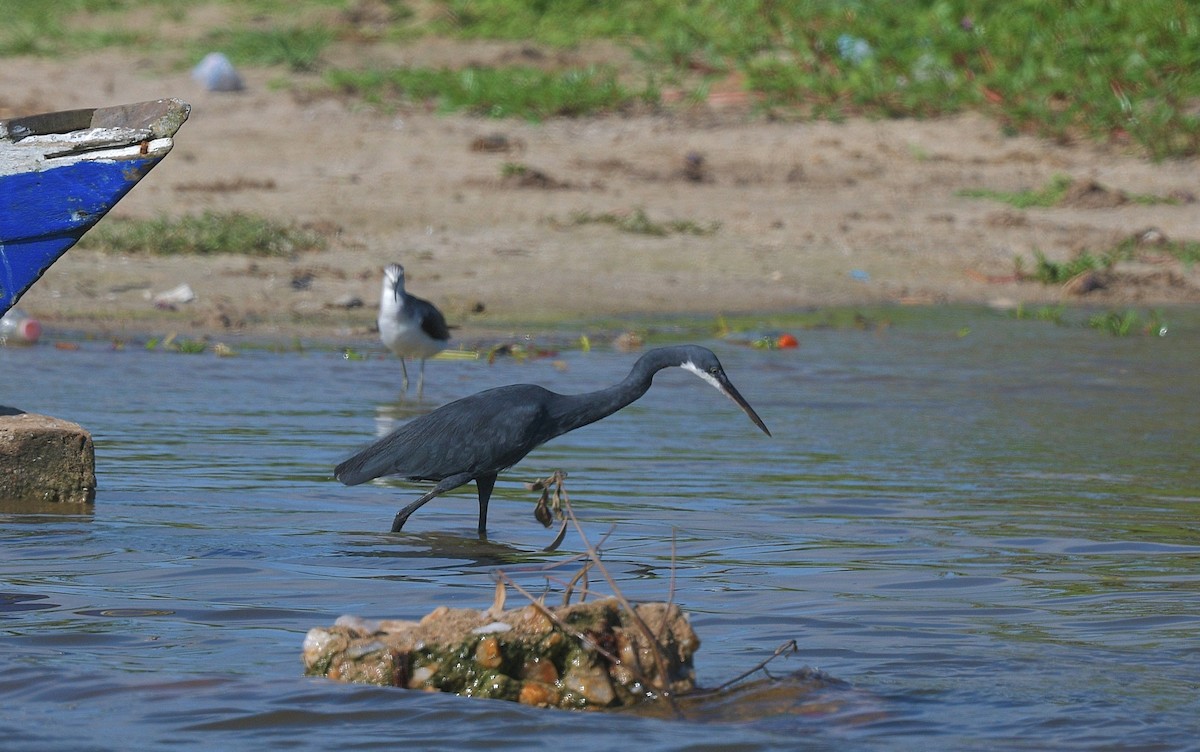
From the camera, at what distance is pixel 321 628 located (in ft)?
14.4

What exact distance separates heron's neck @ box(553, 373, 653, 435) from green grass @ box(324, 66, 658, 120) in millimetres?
9146

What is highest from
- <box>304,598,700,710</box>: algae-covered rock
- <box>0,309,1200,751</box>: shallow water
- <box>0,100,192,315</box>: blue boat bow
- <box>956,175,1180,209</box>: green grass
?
<box>0,100,192,315</box>: blue boat bow

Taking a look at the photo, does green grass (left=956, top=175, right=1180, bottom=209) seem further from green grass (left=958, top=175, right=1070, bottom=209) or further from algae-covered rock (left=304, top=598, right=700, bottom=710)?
algae-covered rock (left=304, top=598, right=700, bottom=710)

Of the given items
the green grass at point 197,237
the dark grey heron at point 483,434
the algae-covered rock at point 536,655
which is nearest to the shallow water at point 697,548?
the algae-covered rock at point 536,655

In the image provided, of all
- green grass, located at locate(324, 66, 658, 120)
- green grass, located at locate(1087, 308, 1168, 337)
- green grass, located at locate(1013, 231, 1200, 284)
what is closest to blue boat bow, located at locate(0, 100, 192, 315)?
green grass, located at locate(1087, 308, 1168, 337)

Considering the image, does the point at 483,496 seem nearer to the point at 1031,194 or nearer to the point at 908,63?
the point at 1031,194

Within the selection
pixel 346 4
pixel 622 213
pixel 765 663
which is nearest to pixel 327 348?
pixel 622 213

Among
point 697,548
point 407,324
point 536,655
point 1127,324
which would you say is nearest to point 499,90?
point 1127,324

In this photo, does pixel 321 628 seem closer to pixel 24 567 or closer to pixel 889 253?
pixel 24 567

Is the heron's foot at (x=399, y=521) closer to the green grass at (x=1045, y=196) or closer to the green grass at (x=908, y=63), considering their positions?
the green grass at (x=1045, y=196)

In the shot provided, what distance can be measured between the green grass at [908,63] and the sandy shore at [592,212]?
24 centimetres

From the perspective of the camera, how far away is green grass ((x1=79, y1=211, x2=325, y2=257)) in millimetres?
11938

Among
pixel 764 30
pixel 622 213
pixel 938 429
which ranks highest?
pixel 764 30

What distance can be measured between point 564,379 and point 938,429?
2.05 meters
